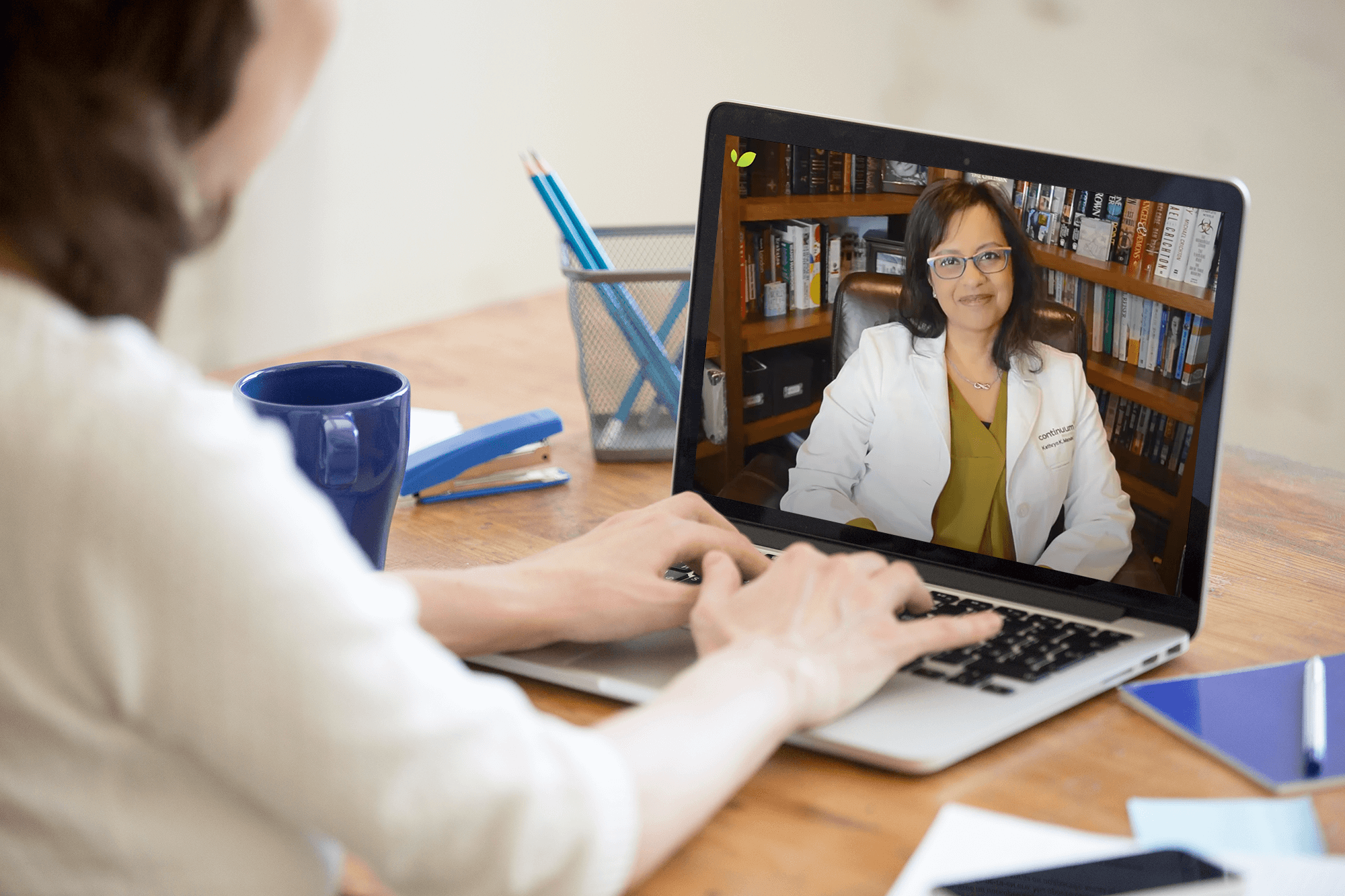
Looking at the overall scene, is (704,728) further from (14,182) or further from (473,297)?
(473,297)

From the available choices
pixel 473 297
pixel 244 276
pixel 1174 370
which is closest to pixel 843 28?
pixel 473 297

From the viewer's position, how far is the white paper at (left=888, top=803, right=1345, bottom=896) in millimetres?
512

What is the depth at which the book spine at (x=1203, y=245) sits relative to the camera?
71cm

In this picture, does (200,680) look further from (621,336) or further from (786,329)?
(621,336)

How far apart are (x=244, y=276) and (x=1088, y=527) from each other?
2235mm

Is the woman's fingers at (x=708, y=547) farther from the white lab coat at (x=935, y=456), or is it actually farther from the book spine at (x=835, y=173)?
the book spine at (x=835, y=173)

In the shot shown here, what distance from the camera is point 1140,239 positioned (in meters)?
0.72

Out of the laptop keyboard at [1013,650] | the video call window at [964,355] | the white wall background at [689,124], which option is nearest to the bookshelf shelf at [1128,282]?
the video call window at [964,355]

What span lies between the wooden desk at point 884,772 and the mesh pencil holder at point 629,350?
0.11 ft

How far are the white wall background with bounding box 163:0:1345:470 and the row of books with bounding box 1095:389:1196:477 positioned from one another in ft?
5.02

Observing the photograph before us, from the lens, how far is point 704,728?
0.54 m

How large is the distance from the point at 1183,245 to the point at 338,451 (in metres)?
0.55

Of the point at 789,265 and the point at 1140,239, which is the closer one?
the point at 1140,239

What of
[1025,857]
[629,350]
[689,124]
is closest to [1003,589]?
[1025,857]
